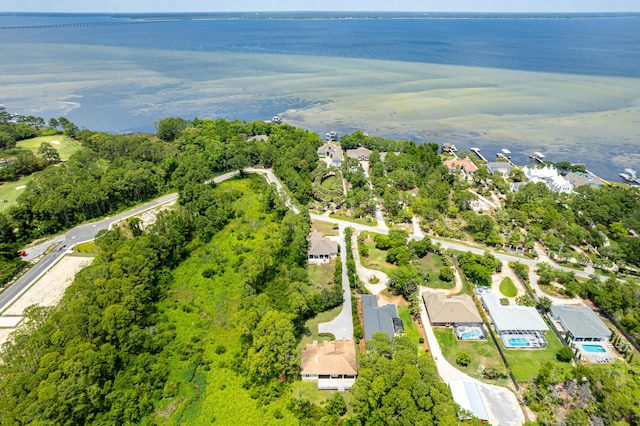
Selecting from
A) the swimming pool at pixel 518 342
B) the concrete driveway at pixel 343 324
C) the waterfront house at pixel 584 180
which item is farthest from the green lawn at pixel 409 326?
the waterfront house at pixel 584 180

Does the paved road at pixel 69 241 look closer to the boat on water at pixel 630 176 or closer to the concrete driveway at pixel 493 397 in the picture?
the concrete driveway at pixel 493 397

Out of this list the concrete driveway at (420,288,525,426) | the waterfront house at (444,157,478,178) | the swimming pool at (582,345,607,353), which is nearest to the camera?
the concrete driveway at (420,288,525,426)

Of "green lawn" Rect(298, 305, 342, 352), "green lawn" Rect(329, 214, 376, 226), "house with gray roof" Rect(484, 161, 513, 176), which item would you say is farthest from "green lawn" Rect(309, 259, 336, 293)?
"house with gray roof" Rect(484, 161, 513, 176)

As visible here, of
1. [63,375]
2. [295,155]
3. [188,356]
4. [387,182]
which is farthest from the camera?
[295,155]

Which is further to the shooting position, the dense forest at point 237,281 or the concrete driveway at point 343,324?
the concrete driveway at point 343,324

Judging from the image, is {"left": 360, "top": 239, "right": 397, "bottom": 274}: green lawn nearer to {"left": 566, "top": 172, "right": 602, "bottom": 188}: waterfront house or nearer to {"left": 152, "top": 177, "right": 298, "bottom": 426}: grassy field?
{"left": 152, "top": 177, "right": 298, "bottom": 426}: grassy field

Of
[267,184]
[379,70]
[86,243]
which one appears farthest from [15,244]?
[379,70]

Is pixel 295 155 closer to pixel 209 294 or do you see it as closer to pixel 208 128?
pixel 208 128
